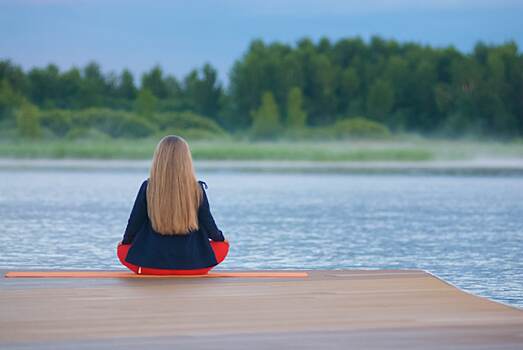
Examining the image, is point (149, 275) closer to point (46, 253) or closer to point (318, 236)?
point (46, 253)

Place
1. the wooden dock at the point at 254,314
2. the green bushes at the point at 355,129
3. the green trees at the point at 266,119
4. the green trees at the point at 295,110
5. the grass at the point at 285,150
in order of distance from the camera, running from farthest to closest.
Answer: the green trees at the point at 266,119
the green trees at the point at 295,110
the green bushes at the point at 355,129
the grass at the point at 285,150
the wooden dock at the point at 254,314

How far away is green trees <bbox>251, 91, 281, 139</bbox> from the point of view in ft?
118

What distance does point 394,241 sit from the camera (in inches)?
365

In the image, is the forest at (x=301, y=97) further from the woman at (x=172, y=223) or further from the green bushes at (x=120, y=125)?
the woman at (x=172, y=223)

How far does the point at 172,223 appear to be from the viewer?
4.73m

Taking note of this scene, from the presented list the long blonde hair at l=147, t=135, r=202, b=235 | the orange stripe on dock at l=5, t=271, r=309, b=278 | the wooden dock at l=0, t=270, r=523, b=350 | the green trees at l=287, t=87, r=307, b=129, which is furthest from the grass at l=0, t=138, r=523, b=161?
the wooden dock at l=0, t=270, r=523, b=350

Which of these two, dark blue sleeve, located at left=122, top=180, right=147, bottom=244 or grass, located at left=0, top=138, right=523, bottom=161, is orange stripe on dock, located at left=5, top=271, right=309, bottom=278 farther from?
grass, located at left=0, top=138, right=523, bottom=161

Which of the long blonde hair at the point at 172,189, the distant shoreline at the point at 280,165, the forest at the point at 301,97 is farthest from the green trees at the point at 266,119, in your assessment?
the long blonde hair at the point at 172,189

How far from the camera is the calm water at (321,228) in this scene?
752cm

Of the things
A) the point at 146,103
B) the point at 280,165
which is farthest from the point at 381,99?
A: the point at 146,103

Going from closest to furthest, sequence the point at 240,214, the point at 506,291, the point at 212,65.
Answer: the point at 506,291 → the point at 240,214 → the point at 212,65

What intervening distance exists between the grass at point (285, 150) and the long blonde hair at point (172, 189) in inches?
1084

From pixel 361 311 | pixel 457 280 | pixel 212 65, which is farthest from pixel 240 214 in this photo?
pixel 212 65

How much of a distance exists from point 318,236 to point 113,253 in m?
2.12
